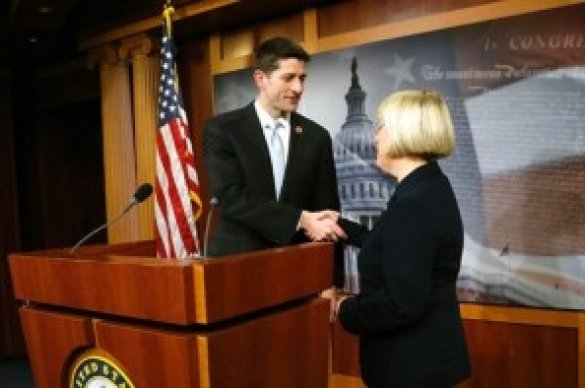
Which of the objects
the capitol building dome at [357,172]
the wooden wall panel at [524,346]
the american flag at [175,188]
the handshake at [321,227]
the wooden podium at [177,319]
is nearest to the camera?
the wooden podium at [177,319]

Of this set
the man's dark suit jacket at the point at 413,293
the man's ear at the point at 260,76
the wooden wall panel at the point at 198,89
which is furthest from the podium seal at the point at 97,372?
the wooden wall panel at the point at 198,89

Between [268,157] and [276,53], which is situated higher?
[276,53]

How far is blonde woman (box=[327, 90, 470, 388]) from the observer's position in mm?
1510

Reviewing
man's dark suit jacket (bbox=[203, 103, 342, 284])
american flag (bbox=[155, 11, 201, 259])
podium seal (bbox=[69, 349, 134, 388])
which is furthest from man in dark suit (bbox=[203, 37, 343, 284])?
podium seal (bbox=[69, 349, 134, 388])

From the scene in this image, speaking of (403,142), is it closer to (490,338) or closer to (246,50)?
(490,338)

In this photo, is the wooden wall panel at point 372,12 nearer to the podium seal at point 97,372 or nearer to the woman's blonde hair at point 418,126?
the woman's blonde hair at point 418,126

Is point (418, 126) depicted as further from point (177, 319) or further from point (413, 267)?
point (177, 319)

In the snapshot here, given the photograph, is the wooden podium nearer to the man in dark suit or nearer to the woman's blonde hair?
the woman's blonde hair

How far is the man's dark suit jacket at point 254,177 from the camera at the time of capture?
6.92ft

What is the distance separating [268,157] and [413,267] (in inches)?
33.1

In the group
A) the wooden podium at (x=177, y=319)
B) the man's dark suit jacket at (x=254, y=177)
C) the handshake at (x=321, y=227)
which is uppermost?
the man's dark suit jacket at (x=254, y=177)

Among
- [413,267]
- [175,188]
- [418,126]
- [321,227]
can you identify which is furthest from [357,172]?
[413,267]

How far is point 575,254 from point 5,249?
17.6 feet

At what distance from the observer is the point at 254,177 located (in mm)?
2152
